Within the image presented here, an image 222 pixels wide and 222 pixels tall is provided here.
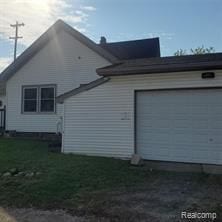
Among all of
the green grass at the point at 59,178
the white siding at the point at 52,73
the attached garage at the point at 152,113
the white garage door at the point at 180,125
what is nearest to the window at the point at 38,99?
the white siding at the point at 52,73

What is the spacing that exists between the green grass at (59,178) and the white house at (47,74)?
17.8 feet

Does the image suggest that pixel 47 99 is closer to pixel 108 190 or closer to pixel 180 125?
pixel 180 125

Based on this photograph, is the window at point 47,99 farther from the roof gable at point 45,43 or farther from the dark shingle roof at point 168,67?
the dark shingle roof at point 168,67

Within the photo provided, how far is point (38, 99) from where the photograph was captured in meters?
17.4

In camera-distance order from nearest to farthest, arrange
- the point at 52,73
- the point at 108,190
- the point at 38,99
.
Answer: the point at 108,190 < the point at 52,73 < the point at 38,99

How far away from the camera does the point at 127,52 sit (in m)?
19.8

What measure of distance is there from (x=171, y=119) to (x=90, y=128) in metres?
A: 3.00

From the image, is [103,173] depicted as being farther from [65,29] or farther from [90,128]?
[65,29]

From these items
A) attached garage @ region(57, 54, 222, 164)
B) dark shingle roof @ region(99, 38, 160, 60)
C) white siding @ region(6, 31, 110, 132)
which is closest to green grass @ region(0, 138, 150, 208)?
attached garage @ region(57, 54, 222, 164)

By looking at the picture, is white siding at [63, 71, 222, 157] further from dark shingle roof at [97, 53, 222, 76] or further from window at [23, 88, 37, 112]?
window at [23, 88, 37, 112]

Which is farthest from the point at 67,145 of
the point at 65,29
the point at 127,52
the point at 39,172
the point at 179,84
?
the point at 127,52

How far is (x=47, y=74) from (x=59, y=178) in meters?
10.1

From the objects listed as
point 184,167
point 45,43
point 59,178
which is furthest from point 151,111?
point 45,43

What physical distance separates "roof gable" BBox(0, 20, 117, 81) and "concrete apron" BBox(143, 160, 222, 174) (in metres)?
6.38
